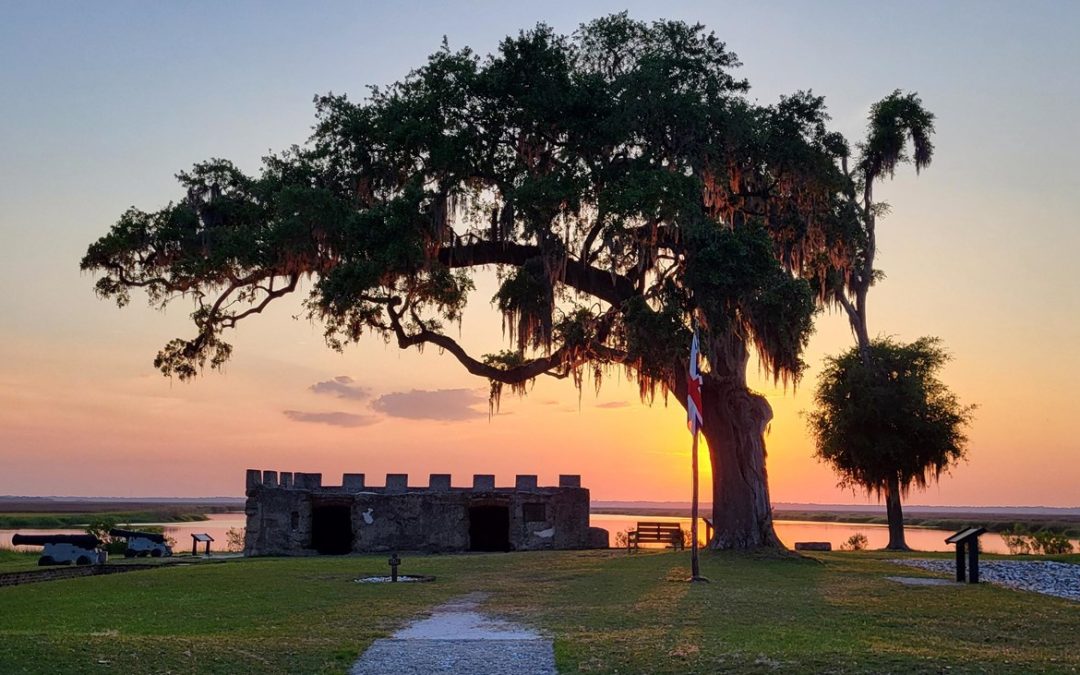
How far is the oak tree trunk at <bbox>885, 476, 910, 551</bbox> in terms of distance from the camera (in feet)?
123

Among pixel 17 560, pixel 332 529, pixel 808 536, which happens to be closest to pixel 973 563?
pixel 332 529

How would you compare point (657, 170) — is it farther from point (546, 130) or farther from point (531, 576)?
point (531, 576)

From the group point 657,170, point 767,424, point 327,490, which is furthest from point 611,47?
point 327,490

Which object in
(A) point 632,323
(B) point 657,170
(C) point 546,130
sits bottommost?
(A) point 632,323

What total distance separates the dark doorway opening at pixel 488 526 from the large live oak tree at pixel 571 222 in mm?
11713

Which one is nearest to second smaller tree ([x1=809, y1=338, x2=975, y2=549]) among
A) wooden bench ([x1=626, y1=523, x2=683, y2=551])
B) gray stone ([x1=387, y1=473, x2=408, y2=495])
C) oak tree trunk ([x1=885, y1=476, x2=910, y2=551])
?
oak tree trunk ([x1=885, y1=476, x2=910, y2=551])

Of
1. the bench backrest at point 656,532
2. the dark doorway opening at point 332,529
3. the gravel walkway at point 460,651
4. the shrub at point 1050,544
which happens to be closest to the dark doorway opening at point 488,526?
the dark doorway opening at point 332,529

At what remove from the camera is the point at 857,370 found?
38.4 metres

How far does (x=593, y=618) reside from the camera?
1436cm

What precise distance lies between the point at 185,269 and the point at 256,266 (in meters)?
1.94

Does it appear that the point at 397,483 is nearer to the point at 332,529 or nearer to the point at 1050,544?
the point at 332,529

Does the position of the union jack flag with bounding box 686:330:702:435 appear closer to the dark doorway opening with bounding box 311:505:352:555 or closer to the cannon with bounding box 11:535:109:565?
the dark doorway opening with bounding box 311:505:352:555

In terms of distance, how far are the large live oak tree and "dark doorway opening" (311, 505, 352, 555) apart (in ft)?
31.1

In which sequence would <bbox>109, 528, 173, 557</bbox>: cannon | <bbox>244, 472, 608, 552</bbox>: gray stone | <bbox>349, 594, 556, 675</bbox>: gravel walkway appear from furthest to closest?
<bbox>109, 528, 173, 557</bbox>: cannon → <bbox>244, 472, 608, 552</bbox>: gray stone → <bbox>349, 594, 556, 675</bbox>: gravel walkway
